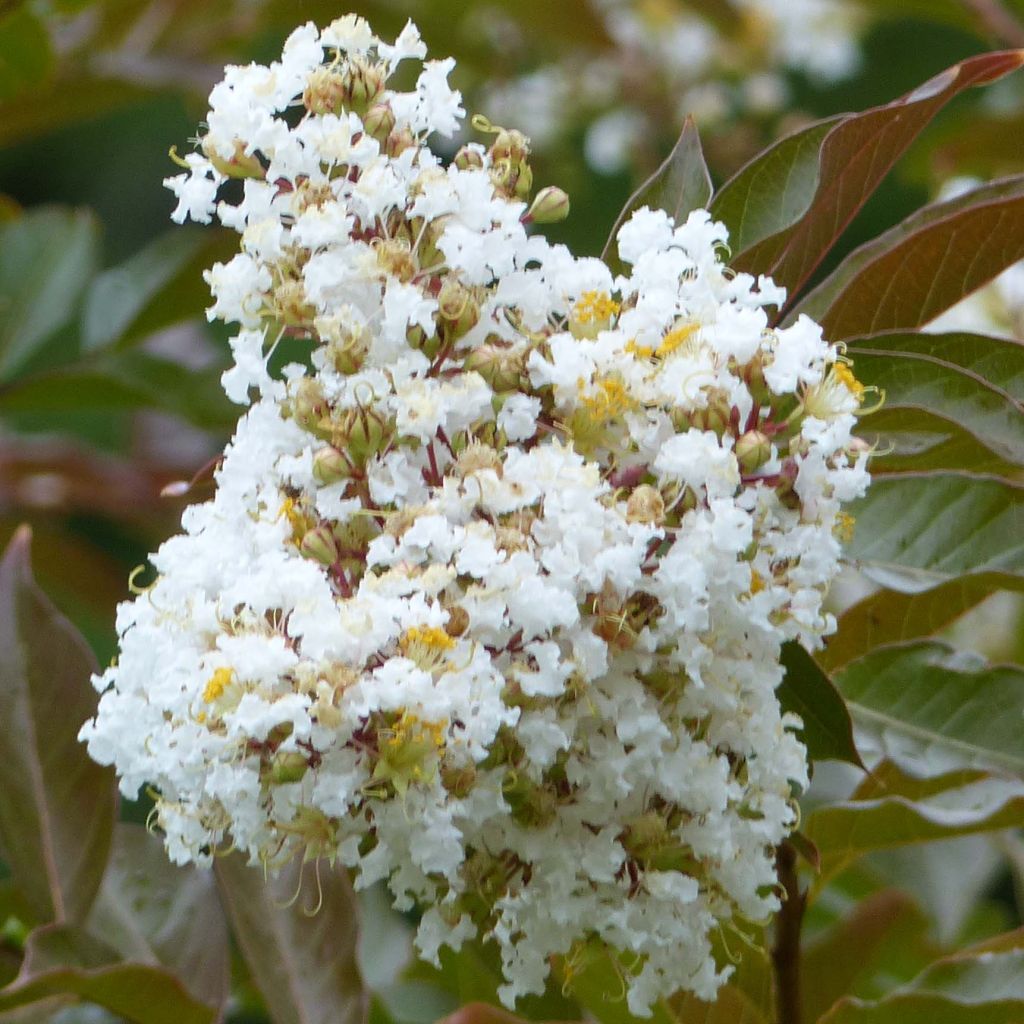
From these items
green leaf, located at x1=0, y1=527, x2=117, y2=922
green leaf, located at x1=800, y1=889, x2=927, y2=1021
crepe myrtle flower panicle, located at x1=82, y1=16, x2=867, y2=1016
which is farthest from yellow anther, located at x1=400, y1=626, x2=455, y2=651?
green leaf, located at x1=800, y1=889, x2=927, y2=1021

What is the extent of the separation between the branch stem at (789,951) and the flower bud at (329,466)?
0.35 meters

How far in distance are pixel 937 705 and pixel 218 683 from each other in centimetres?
45

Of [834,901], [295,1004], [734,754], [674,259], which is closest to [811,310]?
[674,259]

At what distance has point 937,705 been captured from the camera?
0.84 m

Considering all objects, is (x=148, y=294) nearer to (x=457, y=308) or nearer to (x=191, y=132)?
(x=457, y=308)

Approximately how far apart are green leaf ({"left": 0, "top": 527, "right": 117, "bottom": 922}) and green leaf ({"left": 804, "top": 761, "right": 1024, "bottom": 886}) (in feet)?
1.53

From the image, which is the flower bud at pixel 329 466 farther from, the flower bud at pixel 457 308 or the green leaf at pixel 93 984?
the green leaf at pixel 93 984

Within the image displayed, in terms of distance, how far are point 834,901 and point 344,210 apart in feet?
3.46

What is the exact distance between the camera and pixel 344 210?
647 mm

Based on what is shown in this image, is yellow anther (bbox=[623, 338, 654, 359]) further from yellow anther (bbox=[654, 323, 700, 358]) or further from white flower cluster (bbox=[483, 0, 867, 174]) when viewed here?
white flower cluster (bbox=[483, 0, 867, 174])

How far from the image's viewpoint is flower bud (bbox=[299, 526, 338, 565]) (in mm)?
617

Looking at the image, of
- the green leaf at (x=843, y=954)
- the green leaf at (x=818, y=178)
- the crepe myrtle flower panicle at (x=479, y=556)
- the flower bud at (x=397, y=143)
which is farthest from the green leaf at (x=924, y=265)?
the green leaf at (x=843, y=954)

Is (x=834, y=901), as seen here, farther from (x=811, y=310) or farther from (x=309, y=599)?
(x=309, y=599)

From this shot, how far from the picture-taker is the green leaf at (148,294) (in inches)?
57.4
